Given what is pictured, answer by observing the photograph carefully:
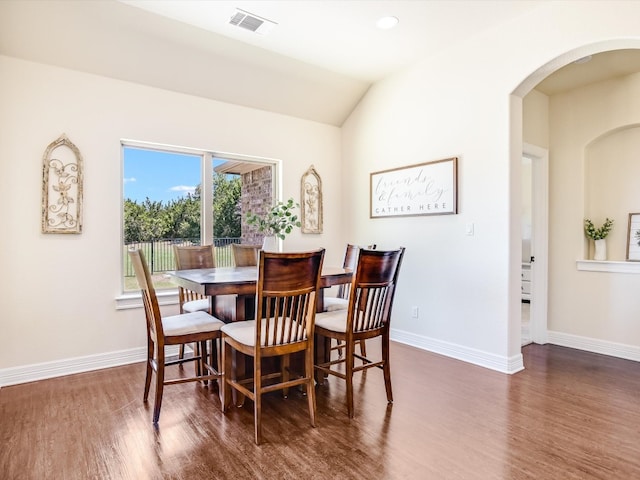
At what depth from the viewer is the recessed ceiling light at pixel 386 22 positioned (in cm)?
321

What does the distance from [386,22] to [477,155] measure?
54.6 inches

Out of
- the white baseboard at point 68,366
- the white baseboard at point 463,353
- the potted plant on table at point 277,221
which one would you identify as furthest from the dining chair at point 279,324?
the white baseboard at point 463,353

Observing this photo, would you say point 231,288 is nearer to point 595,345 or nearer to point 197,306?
point 197,306

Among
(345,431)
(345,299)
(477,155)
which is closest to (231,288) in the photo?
(345,431)

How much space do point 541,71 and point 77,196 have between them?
3.95 metres

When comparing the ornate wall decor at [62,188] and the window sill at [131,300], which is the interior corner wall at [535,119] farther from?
the ornate wall decor at [62,188]

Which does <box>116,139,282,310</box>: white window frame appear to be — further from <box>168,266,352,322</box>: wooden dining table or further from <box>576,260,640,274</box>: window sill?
<box>576,260,640,274</box>: window sill

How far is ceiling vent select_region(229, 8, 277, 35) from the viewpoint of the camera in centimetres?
312

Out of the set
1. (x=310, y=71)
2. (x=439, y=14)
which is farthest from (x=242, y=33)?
(x=439, y=14)

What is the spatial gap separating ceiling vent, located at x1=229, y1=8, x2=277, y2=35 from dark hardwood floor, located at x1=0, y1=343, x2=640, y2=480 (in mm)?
2916

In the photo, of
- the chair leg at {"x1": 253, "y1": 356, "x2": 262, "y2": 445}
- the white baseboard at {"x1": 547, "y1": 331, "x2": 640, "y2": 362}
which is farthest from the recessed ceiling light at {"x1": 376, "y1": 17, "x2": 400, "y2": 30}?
the white baseboard at {"x1": 547, "y1": 331, "x2": 640, "y2": 362}

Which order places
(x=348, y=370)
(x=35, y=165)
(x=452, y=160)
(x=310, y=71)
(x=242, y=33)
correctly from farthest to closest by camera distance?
(x=310, y=71) → (x=452, y=160) → (x=242, y=33) → (x=35, y=165) → (x=348, y=370)

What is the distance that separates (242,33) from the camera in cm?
342

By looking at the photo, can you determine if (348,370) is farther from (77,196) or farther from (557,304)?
(557,304)
